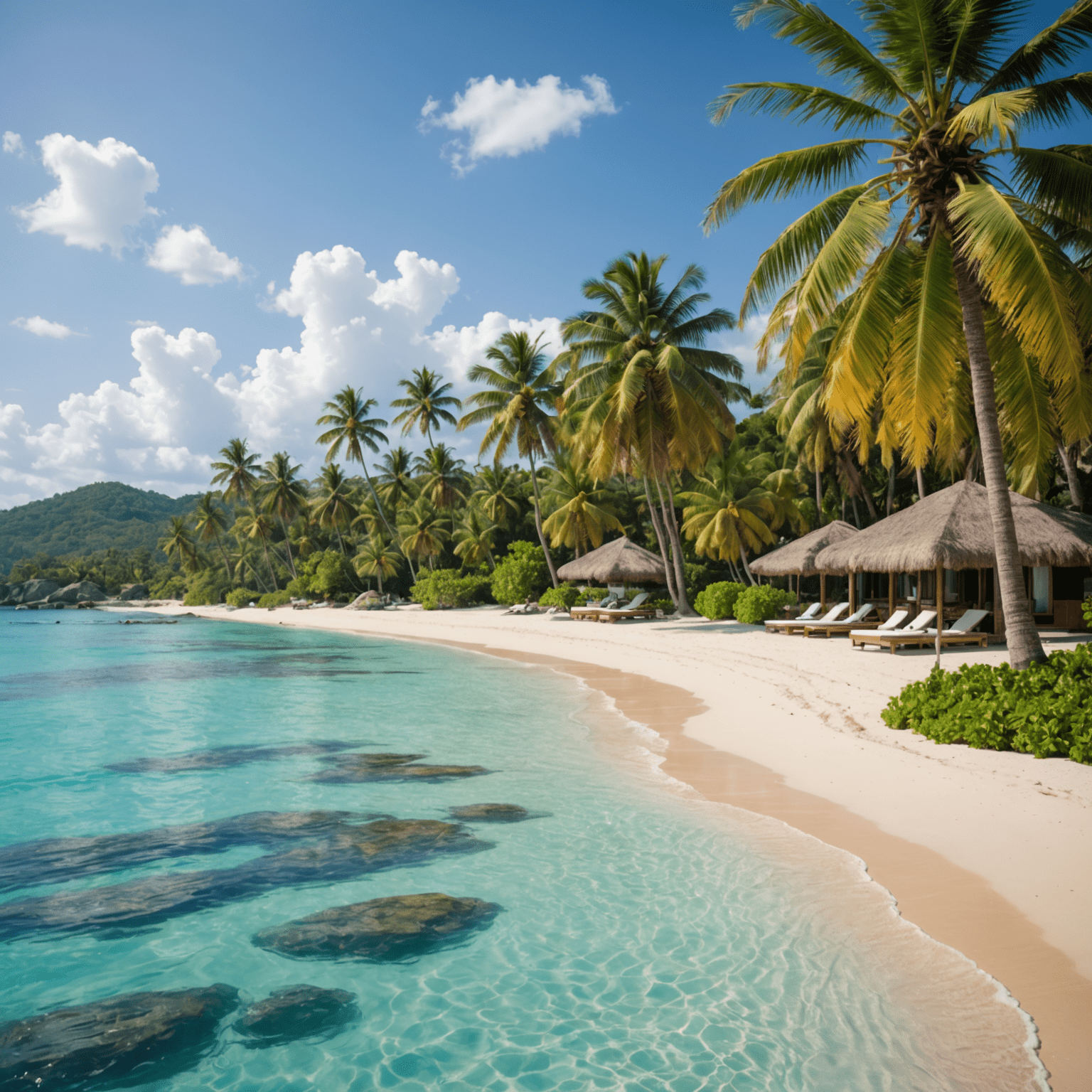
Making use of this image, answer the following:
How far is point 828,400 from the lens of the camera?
8586 millimetres

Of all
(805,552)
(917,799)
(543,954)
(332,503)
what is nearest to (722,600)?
(805,552)

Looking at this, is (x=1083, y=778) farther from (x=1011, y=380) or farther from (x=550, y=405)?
(x=550, y=405)

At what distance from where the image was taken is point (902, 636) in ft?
46.3

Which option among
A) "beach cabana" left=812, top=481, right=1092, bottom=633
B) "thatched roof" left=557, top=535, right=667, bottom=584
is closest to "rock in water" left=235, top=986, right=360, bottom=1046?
"beach cabana" left=812, top=481, right=1092, bottom=633

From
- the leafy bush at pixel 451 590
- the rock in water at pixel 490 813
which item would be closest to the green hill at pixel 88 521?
the leafy bush at pixel 451 590

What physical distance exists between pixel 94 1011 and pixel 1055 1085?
14.1 ft

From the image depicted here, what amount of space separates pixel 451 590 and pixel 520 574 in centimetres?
572

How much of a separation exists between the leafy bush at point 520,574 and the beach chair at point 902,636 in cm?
1696

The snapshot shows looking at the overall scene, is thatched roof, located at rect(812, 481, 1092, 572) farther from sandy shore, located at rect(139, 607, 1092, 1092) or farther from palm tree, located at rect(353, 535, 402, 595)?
palm tree, located at rect(353, 535, 402, 595)

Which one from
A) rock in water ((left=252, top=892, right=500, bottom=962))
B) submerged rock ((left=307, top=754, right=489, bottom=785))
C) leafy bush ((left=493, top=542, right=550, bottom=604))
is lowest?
rock in water ((left=252, top=892, right=500, bottom=962))

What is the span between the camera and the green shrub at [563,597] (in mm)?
28438

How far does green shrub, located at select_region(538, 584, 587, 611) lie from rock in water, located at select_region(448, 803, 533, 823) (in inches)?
832

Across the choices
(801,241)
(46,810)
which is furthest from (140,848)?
(801,241)

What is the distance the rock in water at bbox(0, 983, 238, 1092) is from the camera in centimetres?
331
